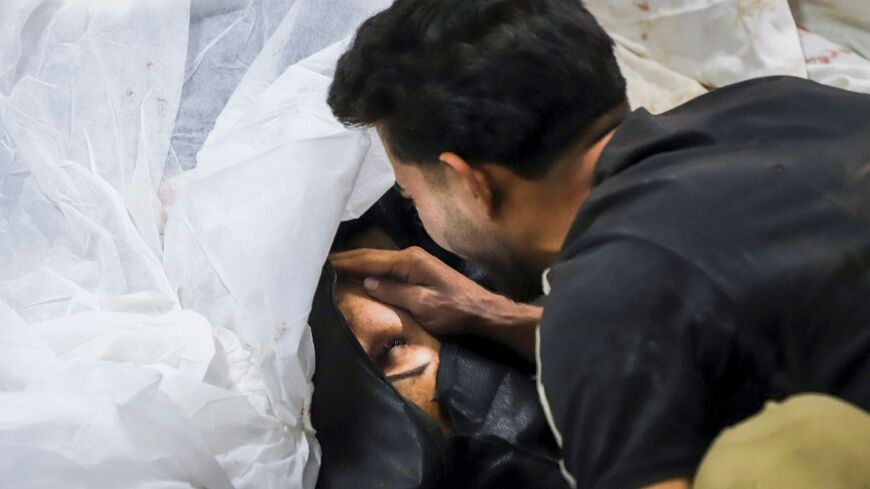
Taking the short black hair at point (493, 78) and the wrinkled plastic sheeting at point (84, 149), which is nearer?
the short black hair at point (493, 78)

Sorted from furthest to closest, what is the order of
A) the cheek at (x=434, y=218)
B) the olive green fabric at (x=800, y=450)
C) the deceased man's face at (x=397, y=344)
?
the deceased man's face at (x=397, y=344) < the cheek at (x=434, y=218) < the olive green fabric at (x=800, y=450)

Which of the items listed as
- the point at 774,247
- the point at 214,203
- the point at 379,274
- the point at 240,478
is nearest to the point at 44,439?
the point at 240,478

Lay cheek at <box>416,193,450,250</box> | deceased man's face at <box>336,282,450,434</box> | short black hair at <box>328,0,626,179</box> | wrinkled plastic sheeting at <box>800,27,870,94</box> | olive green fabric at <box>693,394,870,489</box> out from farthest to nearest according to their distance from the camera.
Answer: wrinkled plastic sheeting at <box>800,27,870,94</box>, deceased man's face at <box>336,282,450,434</box>, cheek at <box>416,193,450,250</box>, short black hair at <box>328,0,626,179</box>, olive green fabric at <box>693,394,870,489</box>

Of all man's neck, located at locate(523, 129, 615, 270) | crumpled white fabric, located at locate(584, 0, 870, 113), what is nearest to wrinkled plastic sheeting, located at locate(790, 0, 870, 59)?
crumpled white fabric, located at locate(584, 0, 870, 113)

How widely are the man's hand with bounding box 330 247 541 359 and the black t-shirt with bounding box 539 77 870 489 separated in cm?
32

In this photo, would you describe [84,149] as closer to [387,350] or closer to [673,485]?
[387,350]

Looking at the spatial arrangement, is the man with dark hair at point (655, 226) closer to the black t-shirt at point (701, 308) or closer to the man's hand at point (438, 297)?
the black t-shirt at point (701, 308)

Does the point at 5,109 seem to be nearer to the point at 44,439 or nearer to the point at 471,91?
the point at 44,439

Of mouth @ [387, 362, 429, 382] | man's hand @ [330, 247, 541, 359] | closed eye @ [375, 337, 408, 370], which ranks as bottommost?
mouth @ [387, 362, 429, 382]

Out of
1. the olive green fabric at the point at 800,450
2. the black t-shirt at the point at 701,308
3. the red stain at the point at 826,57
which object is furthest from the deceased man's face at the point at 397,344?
the red stain at the point at 826,57

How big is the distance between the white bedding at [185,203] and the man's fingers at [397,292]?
0.26ft

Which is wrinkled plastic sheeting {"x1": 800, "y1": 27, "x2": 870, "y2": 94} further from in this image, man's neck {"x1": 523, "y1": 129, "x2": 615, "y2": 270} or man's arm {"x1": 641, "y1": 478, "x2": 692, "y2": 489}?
man's arm {"x1": 641, "y1": 478, "x2": 692, "y2": 489}

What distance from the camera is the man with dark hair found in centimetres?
60

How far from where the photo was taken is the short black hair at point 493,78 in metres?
Result: 0.72
